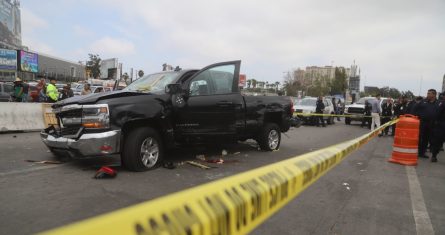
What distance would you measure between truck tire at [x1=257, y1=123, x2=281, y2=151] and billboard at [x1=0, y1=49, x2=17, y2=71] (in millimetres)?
47291

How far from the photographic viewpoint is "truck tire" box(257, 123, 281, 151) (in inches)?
346

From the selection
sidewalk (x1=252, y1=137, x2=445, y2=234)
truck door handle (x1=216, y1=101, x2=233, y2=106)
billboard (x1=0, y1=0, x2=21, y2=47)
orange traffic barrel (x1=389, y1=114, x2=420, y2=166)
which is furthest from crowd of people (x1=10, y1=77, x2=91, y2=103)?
billboard (x1=0, y1=0, x2=21, y2=47)

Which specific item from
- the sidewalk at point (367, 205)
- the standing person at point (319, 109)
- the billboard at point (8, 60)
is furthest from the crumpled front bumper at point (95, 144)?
the billboard at point (8, 60)

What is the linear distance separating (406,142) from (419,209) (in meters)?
3.80

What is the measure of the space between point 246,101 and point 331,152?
4.77m

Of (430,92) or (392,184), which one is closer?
(392,184)

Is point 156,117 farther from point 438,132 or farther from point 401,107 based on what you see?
point 401,107

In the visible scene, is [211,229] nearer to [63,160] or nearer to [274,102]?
[63,160]

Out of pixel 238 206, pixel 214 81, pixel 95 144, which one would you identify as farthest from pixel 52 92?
pixel 238 206

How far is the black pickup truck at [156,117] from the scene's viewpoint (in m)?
5.66

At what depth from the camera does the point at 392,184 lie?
240 inches

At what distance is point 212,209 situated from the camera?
4.71ft

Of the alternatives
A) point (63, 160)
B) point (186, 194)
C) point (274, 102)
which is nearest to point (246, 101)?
point (274, 102)

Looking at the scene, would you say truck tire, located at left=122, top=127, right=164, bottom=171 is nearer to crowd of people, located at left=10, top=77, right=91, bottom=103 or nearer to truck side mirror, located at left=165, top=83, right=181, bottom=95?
truck side mirror, located at left=165, top=83, right=181, bottom=95
